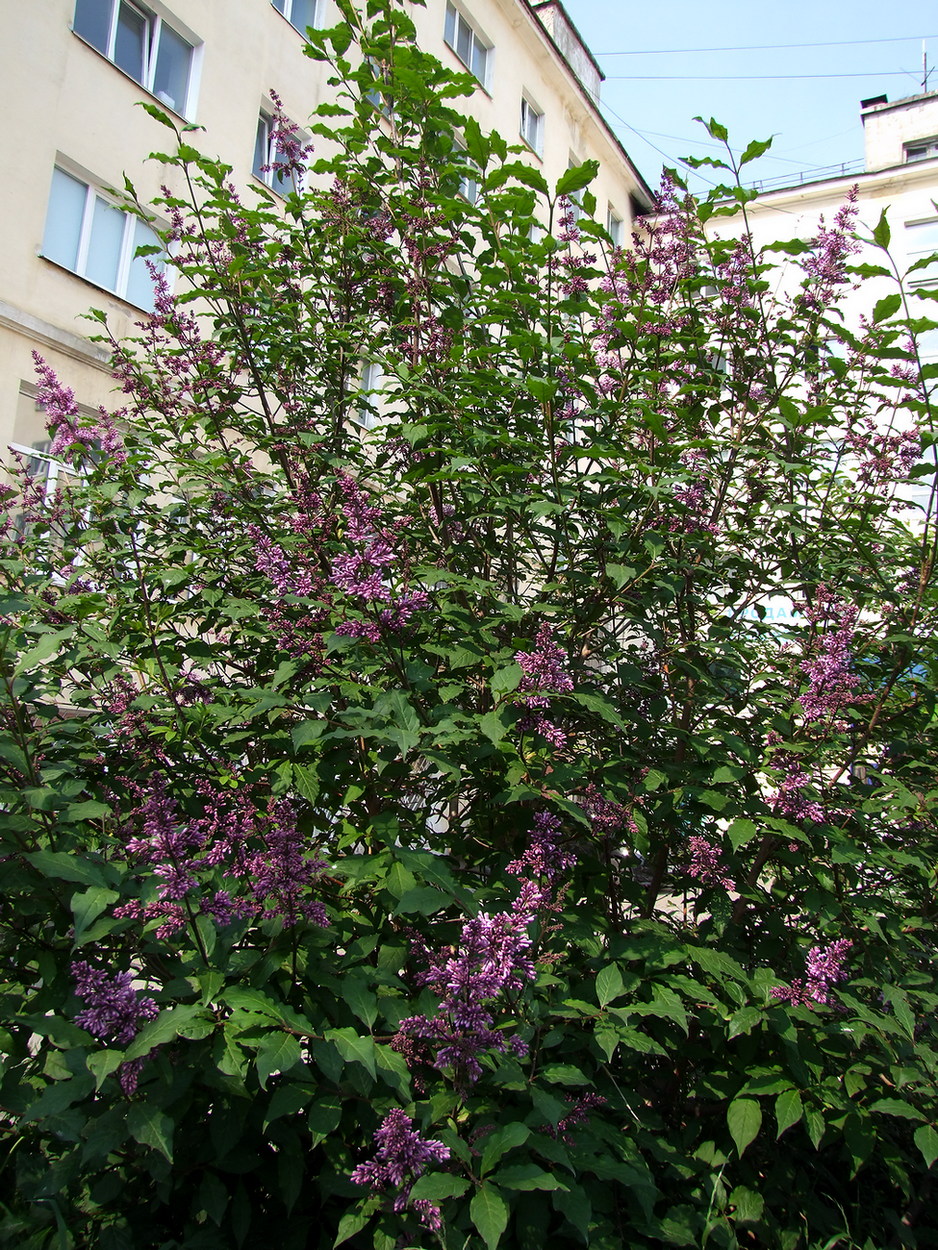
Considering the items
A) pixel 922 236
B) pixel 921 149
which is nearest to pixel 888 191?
pixel 922 236

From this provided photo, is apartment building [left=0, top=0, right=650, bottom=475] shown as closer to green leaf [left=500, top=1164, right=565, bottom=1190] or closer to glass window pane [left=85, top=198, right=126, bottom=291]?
glass window pane [left=85, top=198, right=126, bottom=291]

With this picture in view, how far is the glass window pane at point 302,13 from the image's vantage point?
1387 centimetres

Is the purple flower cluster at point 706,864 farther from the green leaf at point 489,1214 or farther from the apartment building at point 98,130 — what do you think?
the apartment building at point 98,130

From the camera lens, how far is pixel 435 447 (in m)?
2.99

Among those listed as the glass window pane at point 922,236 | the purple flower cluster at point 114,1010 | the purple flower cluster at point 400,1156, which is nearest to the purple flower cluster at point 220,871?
the purple flower cluster at point 114,1010

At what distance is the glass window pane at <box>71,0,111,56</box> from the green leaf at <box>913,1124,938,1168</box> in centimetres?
1293

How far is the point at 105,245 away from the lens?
1092 centimetres

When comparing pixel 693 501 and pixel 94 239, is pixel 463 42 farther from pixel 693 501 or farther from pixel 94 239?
pixel 693 501

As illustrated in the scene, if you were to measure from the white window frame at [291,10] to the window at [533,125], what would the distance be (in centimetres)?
700

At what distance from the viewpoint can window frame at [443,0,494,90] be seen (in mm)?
17234

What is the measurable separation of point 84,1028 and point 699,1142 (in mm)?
2002

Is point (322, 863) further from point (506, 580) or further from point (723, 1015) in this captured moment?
point (506, 580)

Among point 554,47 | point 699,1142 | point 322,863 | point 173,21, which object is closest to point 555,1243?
point 699,1142

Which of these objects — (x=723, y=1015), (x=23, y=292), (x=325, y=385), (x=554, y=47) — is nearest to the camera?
(x=723, y=1015)
